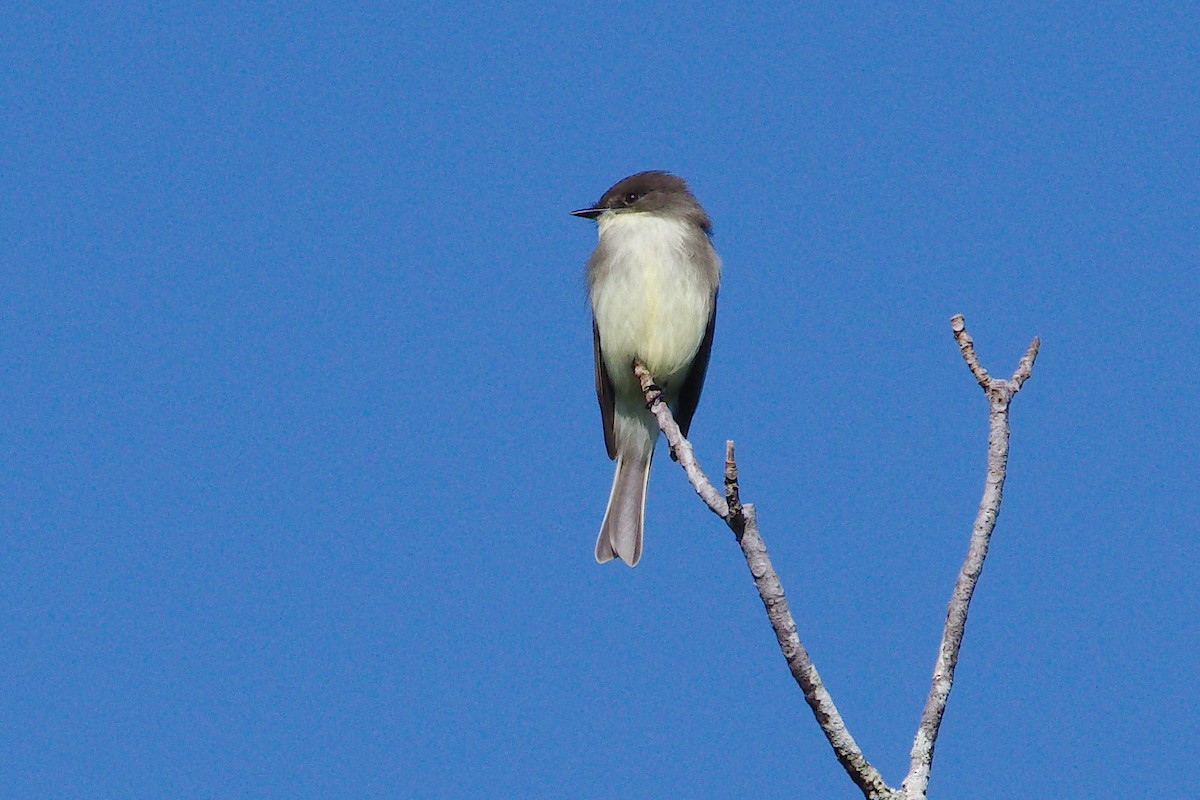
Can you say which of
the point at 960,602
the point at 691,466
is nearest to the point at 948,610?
the point at 960,602

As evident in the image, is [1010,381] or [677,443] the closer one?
[1010,381]

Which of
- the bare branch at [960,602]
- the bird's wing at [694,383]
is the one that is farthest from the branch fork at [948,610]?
the bird's wing at [694,383]

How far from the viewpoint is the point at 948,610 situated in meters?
3.79

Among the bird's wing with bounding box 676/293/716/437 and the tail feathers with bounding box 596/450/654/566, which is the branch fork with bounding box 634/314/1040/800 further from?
the bird's wing with bounding box 676/293/716/437

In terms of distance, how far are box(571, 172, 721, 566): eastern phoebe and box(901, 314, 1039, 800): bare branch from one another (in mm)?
3854

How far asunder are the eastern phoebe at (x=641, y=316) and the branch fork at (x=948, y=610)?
3.62 m

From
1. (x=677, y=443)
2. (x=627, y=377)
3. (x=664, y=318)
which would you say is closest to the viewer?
(x=677, y=443)

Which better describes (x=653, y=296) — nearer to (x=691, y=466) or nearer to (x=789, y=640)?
(x=691, y=466)

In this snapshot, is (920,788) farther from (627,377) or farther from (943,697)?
(627,377)

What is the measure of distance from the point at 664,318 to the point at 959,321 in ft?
11.8

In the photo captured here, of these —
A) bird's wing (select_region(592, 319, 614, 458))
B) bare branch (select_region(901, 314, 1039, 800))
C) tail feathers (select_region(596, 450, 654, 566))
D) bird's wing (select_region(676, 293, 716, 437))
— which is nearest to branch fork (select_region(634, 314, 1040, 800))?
bare branch (select_region(901, 314, 1039, 800))

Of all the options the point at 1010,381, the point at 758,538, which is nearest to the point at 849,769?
the point at 758,538

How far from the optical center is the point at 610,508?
7.83 m

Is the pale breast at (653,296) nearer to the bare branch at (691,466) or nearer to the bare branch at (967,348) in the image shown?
the bare branch at (691,466)
